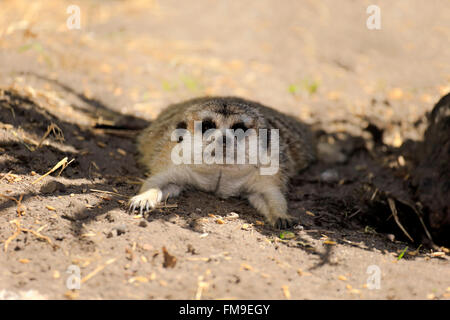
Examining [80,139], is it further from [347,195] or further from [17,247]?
[347,195]

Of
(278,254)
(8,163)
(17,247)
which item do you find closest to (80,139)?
(8,163)

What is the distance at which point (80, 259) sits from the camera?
8.10 feet

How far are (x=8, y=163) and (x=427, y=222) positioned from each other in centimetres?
346

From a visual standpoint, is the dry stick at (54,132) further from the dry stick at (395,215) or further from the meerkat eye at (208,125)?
the dry stick at (395,215)

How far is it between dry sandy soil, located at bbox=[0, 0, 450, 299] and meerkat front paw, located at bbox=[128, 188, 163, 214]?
0.12m

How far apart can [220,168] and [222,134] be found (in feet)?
1.23

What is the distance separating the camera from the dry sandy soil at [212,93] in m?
2.50

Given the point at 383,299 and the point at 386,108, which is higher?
the point at 386,108

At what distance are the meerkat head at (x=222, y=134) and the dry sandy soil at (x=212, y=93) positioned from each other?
437 mm

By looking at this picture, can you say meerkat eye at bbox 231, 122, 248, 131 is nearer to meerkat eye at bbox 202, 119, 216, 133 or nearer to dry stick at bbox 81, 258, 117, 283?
meerkat eye at bbox 202, 119, 216, 133

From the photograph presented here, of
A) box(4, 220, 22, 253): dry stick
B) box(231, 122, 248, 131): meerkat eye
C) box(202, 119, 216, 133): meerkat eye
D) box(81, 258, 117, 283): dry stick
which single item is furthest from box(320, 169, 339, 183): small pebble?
box(4, 220, 22, 253): dry stick

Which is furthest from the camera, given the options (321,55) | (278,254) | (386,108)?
(321,55)

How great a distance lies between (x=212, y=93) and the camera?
611 centimetres

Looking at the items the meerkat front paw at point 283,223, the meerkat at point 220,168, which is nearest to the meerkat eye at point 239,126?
the meerkat at point 220,168
